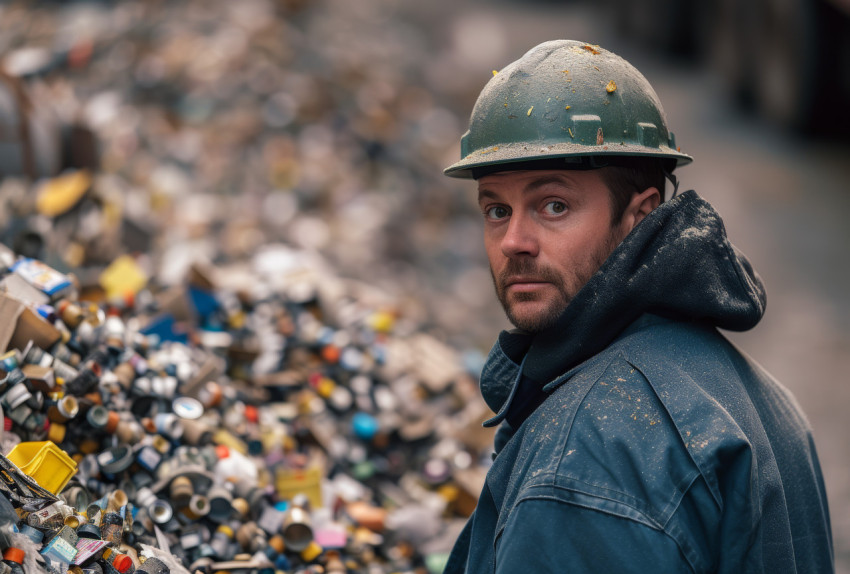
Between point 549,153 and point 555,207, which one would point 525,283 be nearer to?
point 555,207

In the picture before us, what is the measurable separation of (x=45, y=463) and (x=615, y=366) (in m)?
1.66

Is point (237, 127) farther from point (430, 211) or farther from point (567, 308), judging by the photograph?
point (567, 308)

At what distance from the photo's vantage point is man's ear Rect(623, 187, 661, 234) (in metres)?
1.93

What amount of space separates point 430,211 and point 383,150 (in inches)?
51.7

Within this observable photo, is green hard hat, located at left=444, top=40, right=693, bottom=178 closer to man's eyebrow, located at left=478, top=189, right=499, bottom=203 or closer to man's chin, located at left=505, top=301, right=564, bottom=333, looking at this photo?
man's eyebrow, located at left=478, top=189, right=499, bottom=203

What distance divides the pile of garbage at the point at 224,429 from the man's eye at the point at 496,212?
135 cm

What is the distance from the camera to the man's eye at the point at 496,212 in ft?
6.66

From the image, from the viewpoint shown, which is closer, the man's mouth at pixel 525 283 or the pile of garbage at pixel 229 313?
the man's mouth at pixel 525 283

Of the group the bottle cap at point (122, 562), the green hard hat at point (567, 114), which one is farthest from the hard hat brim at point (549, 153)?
the bottle cap at point (122, 562)

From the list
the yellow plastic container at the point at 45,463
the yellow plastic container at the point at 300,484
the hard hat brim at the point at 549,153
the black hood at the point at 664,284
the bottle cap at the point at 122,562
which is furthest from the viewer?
the yellow plastic container at the point at 300,484

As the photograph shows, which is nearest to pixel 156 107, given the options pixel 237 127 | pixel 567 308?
pixel 237 127

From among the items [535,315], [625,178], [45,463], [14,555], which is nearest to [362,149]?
[45,463]

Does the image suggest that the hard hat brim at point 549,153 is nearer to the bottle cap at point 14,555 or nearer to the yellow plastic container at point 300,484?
the bottle cap at point 14,555

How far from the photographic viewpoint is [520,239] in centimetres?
190
